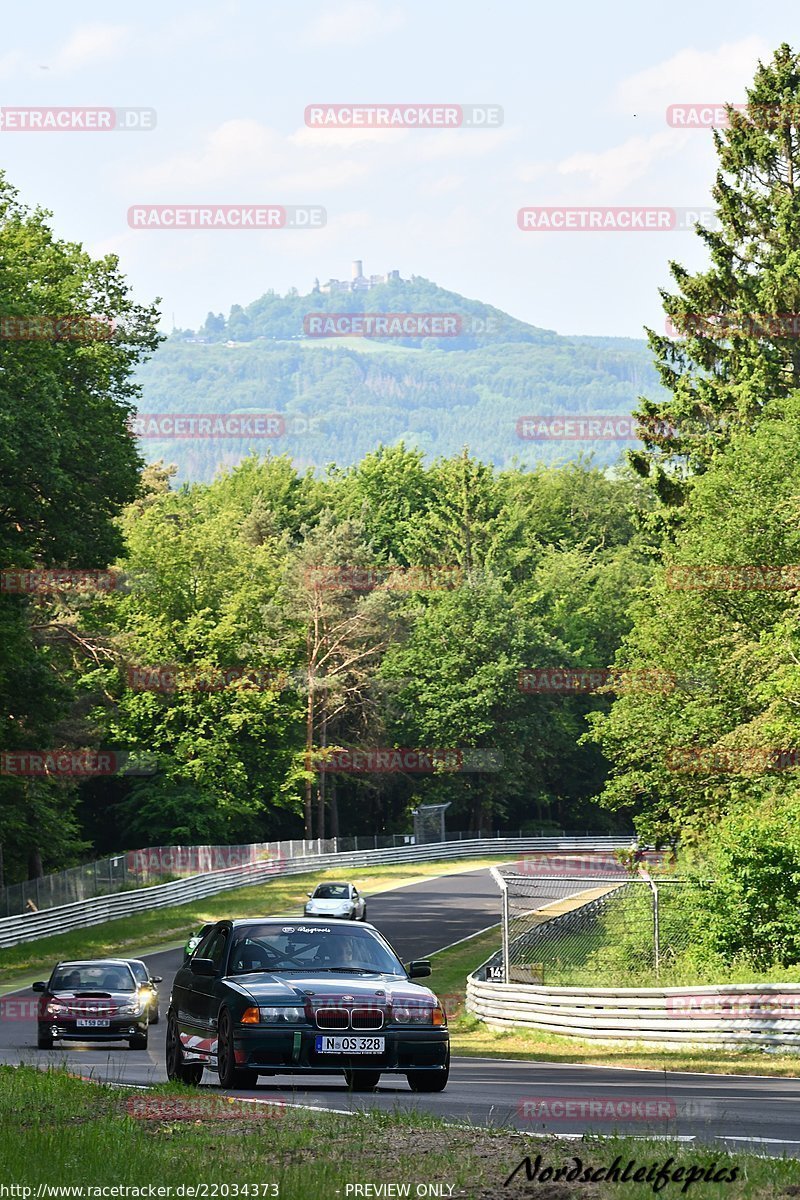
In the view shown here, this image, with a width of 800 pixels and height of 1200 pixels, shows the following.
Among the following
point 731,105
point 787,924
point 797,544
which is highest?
point 731,105

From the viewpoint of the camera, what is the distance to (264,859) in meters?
73.4

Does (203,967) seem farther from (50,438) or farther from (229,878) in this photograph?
(229,878)

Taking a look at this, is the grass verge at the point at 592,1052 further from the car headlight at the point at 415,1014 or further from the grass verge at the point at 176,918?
the grass verge at the point at 176,918

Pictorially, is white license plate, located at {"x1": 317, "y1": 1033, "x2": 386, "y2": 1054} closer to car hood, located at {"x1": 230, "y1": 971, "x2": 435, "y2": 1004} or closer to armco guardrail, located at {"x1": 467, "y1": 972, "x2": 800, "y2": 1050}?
car hood, located at {"x1": 230, "y1": 971, "x2": 435, "y2": 1004}

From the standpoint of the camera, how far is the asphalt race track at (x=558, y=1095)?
36.2 feet

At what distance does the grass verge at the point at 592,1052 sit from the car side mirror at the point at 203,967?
23.3 feet

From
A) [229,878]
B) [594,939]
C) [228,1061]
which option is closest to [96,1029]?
[594,939]

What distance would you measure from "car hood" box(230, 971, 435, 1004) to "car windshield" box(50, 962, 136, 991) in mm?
12089

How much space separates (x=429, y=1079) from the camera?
13781 mm

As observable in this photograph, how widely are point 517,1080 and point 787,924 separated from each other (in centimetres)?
1069

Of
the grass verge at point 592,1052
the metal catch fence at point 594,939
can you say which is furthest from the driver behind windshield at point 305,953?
the metal catch fence at point 594,939

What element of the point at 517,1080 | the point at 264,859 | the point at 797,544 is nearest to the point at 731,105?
the point at 797,544

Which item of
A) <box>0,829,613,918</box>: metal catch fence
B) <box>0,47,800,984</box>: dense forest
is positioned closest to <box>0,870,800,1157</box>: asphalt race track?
<box>0,47,800,984</box>: dense forest

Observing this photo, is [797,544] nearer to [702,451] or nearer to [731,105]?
[702,451]
